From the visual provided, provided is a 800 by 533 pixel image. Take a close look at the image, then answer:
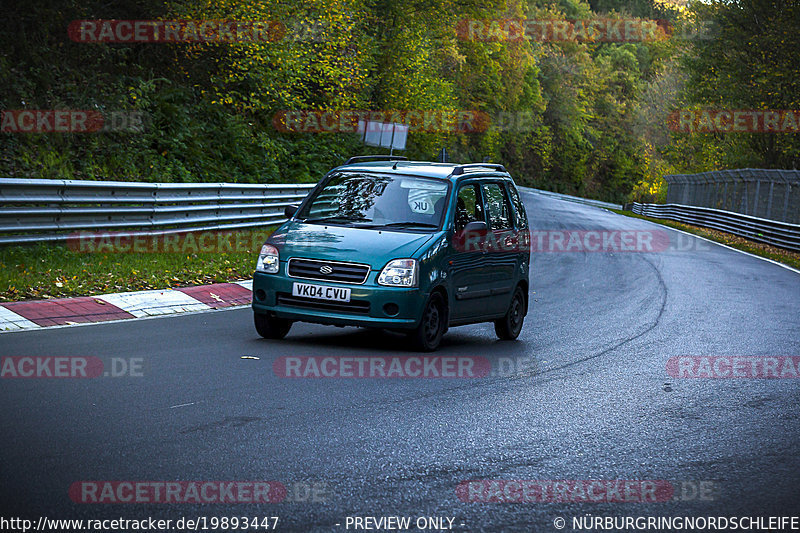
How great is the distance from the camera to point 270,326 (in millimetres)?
10578

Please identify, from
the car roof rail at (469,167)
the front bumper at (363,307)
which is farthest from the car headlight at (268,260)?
the car roof rail at (469,167)

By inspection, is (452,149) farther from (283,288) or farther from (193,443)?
(193,443)

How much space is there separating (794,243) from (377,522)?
1252 inches

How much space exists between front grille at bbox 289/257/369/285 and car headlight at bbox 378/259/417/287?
0.59ft

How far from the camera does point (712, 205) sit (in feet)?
173

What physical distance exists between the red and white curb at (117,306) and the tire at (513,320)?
3597mm

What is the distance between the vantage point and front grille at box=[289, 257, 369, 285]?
9.97m

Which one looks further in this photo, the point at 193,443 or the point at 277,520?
the point at 193,443

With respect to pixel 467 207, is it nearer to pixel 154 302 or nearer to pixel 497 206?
pixel 497 206

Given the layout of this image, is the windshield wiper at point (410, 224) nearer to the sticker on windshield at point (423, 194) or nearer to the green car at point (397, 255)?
the green car at point (397, 255)

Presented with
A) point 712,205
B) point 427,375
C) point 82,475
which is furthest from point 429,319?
point 712,205

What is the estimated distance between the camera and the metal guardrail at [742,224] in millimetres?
34781

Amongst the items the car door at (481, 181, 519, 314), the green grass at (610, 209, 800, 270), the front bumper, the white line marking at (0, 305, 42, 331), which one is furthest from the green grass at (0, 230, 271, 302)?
the green grass at (610, 209, 800, 270)

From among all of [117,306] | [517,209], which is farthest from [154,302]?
[517,209]
